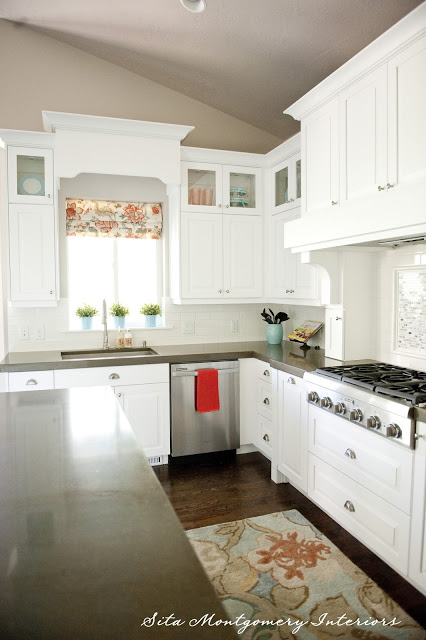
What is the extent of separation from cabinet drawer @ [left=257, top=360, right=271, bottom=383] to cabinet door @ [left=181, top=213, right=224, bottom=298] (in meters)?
0.71

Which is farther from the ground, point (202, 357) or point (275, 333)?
point (275, 333)

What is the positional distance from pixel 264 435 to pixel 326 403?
3.75ft

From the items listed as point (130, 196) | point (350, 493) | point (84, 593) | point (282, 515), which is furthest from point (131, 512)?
point (130, 196)

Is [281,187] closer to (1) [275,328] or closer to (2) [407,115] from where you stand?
(1) [275,328]

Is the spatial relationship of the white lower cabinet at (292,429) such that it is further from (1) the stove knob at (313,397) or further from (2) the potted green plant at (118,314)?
(2) the potted green plant at (118,314)

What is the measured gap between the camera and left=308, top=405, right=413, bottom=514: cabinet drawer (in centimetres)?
200

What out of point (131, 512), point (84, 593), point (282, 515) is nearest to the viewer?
point (84, 593)

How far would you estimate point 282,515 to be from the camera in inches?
111

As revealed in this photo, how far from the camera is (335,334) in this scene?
3.01 metres

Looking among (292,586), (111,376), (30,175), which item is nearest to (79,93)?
(30,175)

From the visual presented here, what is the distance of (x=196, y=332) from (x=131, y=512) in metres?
3.31

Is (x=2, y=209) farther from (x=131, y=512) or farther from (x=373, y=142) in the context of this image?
(x=131, y=512)

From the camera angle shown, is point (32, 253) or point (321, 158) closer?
point (321, 158)

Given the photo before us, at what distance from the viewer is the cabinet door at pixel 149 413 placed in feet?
11.2
